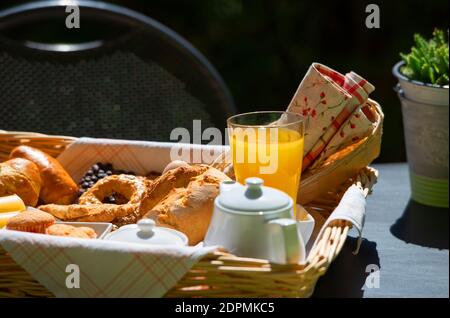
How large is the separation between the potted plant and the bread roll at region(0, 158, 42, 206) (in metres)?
0.69

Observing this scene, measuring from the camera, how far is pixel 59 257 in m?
0.94

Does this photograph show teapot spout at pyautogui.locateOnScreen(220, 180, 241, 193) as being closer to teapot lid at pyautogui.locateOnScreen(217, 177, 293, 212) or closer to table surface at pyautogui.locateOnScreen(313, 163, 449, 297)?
teapot lid at pyautogui.locateOnScreen(217, 177, 293, 212)

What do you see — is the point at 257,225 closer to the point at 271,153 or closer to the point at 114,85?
the point at 271,153

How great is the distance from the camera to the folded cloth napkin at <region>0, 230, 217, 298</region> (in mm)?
905

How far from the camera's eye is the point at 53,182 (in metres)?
1.32

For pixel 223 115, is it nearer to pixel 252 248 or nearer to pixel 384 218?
pixel 384 218

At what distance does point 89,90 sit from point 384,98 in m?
1.78

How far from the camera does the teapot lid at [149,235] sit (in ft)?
3.12

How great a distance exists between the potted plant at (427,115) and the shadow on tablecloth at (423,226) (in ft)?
0.09

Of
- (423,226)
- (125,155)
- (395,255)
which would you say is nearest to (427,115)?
(423,226)

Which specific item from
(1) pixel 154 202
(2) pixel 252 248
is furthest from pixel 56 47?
(2) pixel 252 248

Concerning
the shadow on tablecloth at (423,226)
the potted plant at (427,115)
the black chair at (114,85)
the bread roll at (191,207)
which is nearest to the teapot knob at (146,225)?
the bread roll at (191,207)

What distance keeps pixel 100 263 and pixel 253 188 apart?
A: 7.8 inches

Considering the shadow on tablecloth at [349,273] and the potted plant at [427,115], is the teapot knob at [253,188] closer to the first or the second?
the shadow on tablecloth at [349,273]
